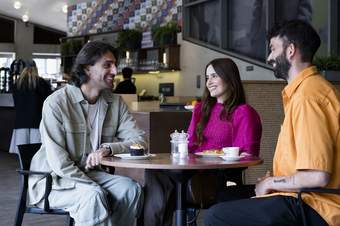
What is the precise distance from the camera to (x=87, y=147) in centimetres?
320

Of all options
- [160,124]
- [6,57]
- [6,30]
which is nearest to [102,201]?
[160,124]

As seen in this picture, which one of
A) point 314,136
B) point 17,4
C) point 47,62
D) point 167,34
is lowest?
point 314,136

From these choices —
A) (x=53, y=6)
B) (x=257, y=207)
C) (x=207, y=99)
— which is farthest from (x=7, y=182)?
(x=53, y=6)

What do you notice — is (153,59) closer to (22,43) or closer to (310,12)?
(310,12)

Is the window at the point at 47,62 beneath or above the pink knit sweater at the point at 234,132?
above

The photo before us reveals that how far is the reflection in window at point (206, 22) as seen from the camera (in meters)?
9.55

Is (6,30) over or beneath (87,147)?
over

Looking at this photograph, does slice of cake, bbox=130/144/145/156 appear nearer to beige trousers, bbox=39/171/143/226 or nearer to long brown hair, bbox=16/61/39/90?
beige trousers, bbox=39/171/143/226

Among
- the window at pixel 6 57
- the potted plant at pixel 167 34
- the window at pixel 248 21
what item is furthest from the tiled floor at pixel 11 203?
the window at pixel 6 57

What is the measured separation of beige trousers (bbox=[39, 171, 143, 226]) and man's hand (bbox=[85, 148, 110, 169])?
0.40ft

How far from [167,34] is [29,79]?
166 inches

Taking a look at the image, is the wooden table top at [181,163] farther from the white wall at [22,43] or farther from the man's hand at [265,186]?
the white wall at [22,43]

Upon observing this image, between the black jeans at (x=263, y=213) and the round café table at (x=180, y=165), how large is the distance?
31 cm

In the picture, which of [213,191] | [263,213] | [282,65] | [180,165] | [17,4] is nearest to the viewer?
[263,213]
